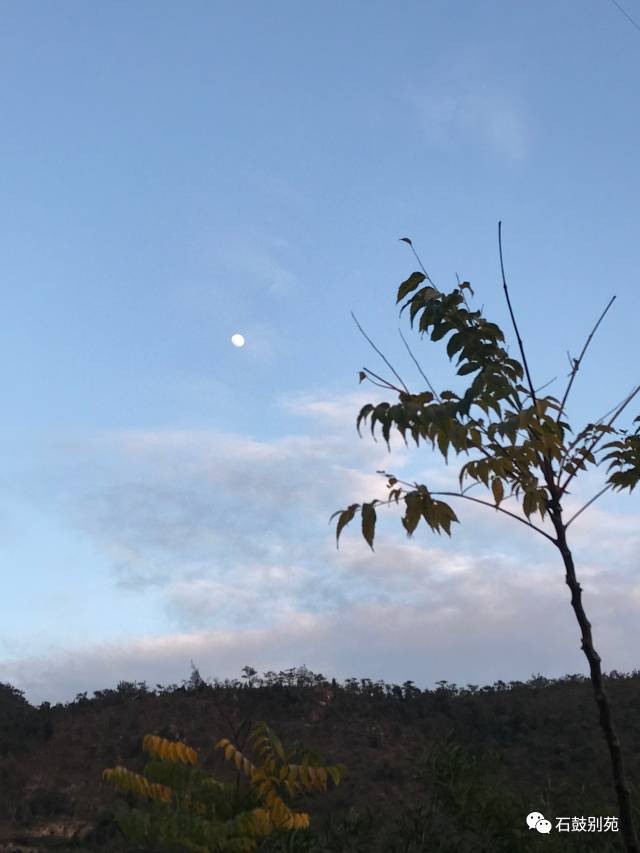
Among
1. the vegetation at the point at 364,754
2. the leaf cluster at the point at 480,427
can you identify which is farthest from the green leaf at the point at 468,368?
the vegetation at the point at 364,754

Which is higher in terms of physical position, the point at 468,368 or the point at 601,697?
the point at 468,368

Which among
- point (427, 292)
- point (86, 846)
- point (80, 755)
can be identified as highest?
point (427, 292)

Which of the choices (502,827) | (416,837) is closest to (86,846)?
(416,837)

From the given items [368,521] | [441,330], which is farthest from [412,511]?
[441,330]

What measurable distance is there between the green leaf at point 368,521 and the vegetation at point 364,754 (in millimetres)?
9628

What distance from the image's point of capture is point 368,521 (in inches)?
206

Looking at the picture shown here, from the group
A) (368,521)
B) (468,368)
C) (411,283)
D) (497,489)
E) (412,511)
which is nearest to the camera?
(368,521)

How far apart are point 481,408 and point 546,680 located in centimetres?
3296

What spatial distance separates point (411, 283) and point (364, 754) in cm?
2262

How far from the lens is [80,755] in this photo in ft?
91.6

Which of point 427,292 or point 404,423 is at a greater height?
point 427,292

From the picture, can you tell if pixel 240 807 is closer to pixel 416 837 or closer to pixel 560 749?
pixel 416 837

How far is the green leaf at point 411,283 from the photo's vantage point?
273 inches

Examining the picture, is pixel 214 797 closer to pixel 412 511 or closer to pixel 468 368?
pixel 412 511
